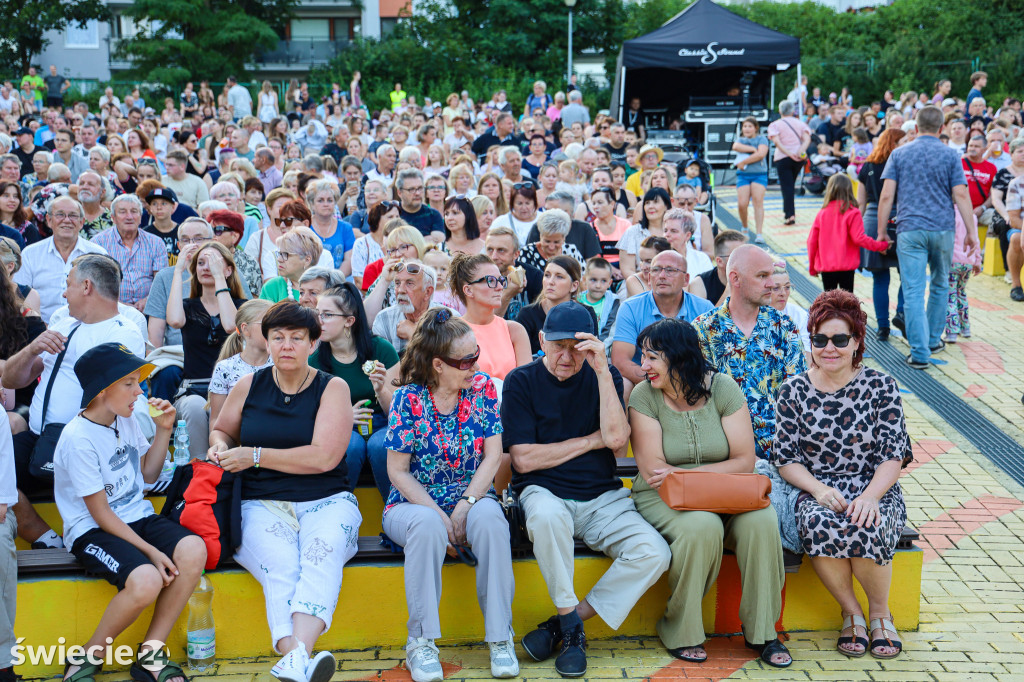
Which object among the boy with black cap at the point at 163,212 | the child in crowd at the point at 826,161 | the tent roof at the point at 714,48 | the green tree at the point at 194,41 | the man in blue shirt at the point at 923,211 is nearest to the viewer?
the boy with black cap at the point at 163,212

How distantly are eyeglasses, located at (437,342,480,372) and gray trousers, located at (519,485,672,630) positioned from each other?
672 mm

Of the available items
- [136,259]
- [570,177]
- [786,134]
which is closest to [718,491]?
[136,259]

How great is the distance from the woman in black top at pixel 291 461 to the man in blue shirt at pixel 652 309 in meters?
1.89

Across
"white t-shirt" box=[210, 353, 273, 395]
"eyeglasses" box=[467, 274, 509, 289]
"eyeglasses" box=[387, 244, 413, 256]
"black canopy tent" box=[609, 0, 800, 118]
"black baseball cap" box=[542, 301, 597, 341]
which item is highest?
"black canopy tent" box=[609, 0, 800, 118]

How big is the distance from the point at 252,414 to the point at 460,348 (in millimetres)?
1007

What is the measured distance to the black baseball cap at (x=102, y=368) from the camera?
4195 millimetres

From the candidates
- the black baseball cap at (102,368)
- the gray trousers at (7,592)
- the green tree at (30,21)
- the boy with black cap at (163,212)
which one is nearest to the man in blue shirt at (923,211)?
the boy with black cap at (163,212)

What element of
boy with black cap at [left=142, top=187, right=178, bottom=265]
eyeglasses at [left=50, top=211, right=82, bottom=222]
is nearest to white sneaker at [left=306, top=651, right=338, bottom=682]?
eyeglasses at [left=50, top=211, right=82, bottom=222]

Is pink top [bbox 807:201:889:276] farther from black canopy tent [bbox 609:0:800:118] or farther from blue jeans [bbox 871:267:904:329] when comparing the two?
black canopy tent [bbox 609:0:800:118]

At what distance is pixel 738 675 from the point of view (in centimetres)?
408

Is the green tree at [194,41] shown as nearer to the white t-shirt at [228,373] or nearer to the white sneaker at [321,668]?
the white t-shirt at [228,373]

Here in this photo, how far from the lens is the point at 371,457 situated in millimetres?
4973

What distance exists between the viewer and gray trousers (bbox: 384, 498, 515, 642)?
4117 millimetres

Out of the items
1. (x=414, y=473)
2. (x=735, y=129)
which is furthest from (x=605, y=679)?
(x=735, y=129)
